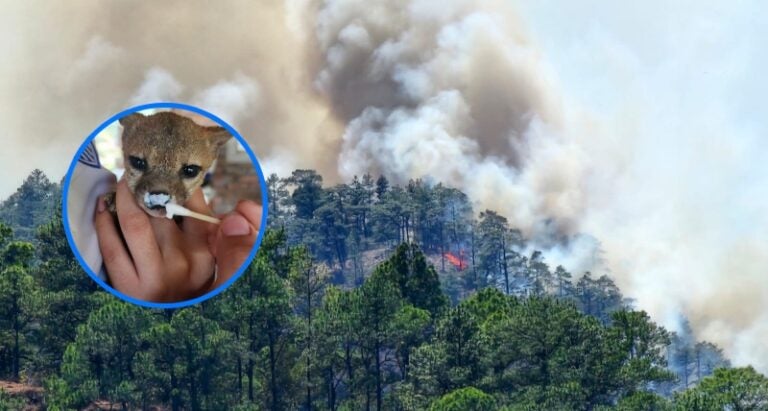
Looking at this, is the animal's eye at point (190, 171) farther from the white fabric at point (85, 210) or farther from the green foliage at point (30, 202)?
the green foliage at point (30, 202)

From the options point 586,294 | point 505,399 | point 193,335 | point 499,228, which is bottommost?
point 505,399

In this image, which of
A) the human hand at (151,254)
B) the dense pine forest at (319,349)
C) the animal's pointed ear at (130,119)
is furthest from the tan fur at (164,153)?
the dense pine forest at (319,349)

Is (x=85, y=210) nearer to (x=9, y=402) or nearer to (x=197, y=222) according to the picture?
(x=197, y=222)

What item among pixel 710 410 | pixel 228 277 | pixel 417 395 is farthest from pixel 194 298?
pixel 710 410

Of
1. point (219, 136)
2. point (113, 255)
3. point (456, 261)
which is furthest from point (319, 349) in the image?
point (456, 261)

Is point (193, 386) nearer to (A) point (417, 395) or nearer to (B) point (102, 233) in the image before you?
(A) point (417, 395)

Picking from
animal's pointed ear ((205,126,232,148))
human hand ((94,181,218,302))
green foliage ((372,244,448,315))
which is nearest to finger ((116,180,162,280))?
human hand ((94,181,218,302))

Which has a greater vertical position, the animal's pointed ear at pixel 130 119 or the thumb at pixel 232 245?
the animal's pointed ear at pixel 130 119
